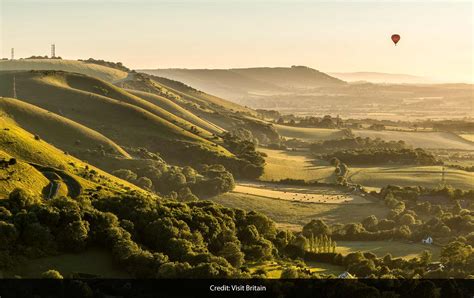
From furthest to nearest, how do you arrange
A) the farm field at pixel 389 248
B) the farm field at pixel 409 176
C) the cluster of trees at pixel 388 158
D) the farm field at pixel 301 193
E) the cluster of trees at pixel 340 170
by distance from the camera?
the cluster of trees at pixel 388 158 < the farm field at pixel 409 176 < the cluster of trees at pixel 340 170 < the farm field at pixel 301 193 < the farm field at pixel 389 248

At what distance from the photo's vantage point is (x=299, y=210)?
5167 inches

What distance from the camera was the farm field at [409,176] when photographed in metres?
163

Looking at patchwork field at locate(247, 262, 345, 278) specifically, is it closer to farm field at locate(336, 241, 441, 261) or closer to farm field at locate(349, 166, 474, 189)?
farm field at locate(336, 241, 441, 261)

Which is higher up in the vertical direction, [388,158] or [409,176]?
[388,158]

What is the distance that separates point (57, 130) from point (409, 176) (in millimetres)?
88903

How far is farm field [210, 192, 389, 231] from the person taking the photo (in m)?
124

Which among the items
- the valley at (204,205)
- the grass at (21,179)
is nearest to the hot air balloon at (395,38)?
the valley at (204,205)

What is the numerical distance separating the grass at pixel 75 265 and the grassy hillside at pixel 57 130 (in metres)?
88.0

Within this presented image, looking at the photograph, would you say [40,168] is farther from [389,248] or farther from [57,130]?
[57,130]

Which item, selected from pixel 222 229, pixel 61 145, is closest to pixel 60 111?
pixel 61 145

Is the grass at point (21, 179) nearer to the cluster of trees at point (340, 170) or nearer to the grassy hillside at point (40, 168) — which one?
the grassy hillside at point (40, 168)

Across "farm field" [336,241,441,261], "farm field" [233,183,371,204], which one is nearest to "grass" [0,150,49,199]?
"farm field" [336,241,441,261]

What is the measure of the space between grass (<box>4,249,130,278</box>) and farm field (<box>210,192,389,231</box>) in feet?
180

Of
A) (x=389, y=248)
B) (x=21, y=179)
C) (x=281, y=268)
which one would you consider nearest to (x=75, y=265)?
(x=281, y=268)
